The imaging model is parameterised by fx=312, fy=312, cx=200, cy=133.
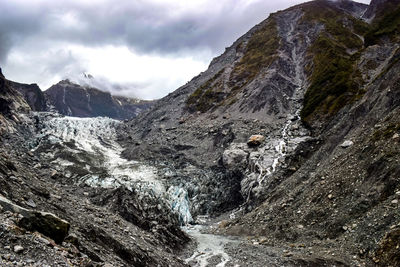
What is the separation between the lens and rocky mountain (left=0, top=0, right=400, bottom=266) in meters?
20.3

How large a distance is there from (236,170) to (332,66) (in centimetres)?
4618

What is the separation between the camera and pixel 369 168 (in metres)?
→ 30.1

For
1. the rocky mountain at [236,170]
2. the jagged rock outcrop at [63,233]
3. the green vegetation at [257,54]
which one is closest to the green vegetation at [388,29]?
the rocky mountain at [236,170]

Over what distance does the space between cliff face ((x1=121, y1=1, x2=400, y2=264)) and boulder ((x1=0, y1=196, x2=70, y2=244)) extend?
64.8ft

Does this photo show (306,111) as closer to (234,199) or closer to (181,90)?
(234,199)

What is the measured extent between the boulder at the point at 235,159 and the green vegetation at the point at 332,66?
53.4ft

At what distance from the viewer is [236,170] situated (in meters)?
61.2

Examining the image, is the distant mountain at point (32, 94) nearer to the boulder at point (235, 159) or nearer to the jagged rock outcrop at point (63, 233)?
the boulder at point (235, 159)

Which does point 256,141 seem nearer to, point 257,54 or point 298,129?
point 298,129

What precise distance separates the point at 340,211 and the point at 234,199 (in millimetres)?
28976

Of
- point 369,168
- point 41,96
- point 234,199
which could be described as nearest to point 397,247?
point 369,168

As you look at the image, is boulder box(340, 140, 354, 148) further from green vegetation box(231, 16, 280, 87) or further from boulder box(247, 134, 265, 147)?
green vegetation box(231, 16, 280, 87)

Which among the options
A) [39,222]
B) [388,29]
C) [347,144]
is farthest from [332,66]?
[39,222]

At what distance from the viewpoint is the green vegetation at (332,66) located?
64.8 m
